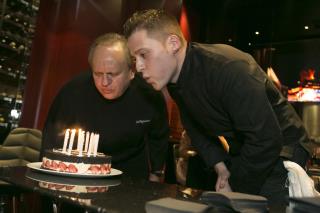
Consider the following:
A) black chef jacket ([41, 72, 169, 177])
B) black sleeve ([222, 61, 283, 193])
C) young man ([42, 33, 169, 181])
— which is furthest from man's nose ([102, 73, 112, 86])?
black sleeve ([222, 61, 283, 193])

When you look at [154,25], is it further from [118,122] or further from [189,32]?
[189,32]

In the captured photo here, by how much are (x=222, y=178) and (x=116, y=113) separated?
70cm

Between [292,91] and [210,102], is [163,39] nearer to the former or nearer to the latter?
[210,102]

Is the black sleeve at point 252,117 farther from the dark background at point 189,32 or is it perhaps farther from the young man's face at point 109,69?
the dark background at point 189,32

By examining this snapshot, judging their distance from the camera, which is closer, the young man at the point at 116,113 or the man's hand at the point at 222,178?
the man's hand at the point at 222,178

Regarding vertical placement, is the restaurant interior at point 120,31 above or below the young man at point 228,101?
above

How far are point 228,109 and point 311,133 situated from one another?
4052mm

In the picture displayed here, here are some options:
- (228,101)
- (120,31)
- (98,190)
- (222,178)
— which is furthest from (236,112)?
(120,31)

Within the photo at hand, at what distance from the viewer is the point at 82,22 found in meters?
4.60

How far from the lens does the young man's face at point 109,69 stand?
1864 mm

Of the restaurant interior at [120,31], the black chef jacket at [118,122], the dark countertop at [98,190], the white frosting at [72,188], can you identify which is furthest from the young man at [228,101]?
the restaurant interior at [120,31]

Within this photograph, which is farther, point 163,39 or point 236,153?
point 236,153

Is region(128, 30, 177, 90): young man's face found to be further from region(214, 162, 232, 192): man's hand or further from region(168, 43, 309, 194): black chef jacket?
region(214, 162, 232, 192): man's hand

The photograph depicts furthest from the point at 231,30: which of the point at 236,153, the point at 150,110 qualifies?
the point at 236,153
